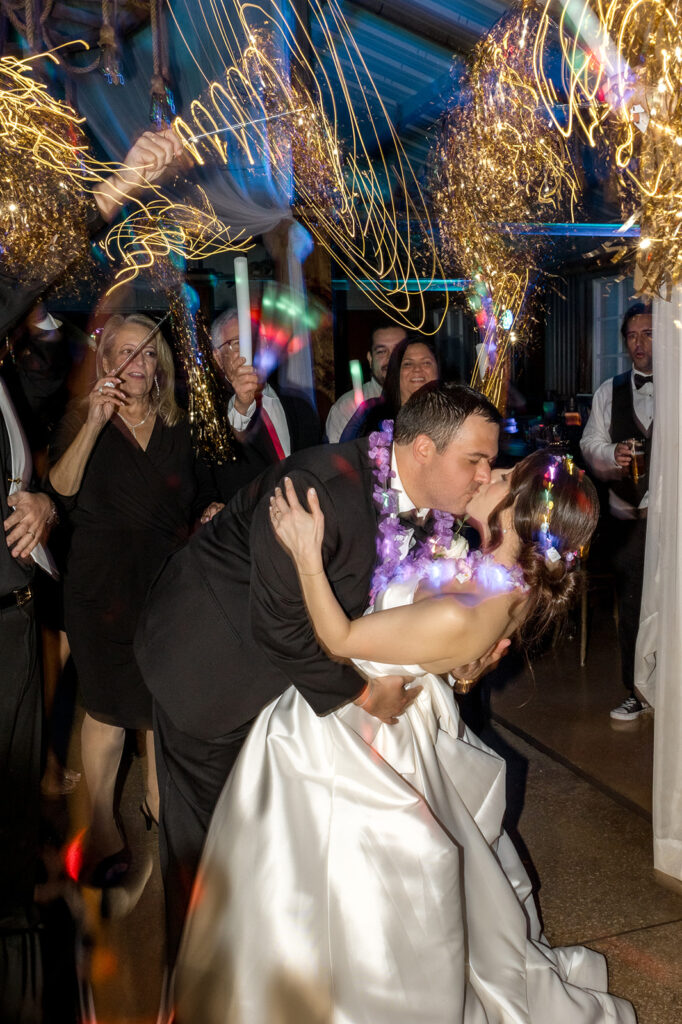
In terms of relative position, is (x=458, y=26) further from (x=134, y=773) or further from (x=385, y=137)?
(x=134, y=773)

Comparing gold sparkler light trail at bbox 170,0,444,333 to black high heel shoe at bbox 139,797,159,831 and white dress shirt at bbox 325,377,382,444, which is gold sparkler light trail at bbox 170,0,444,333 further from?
black high heel shoe at bbox 139,797,159,831

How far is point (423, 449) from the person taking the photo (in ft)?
6.59

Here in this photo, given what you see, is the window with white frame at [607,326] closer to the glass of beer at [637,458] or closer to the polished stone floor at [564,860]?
the glass of beer at [637,458]

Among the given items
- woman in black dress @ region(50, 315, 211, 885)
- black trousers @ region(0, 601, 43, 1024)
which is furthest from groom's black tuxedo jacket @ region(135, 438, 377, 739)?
woman in black dress @ region(50, 315, 211, 885)

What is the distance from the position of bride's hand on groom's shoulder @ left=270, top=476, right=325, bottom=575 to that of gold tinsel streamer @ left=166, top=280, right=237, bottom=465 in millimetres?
1408

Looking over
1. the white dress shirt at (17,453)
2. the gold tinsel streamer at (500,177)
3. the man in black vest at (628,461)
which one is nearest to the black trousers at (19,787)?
the white dress shirt at (17,453)

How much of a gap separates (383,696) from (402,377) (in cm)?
205

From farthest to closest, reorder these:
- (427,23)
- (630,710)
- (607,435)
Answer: (427,23), (607,435), (630,710)

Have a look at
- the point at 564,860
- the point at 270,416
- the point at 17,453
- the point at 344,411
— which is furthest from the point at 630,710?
the point at 17,453

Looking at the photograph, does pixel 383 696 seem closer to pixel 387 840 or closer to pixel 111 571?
pixel 387 840

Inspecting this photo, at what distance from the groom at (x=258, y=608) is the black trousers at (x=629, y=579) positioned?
226 cm

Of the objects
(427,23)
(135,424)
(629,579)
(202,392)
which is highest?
(427,23)

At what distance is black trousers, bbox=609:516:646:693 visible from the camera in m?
4.04

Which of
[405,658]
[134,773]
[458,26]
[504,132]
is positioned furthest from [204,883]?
[458,26]
